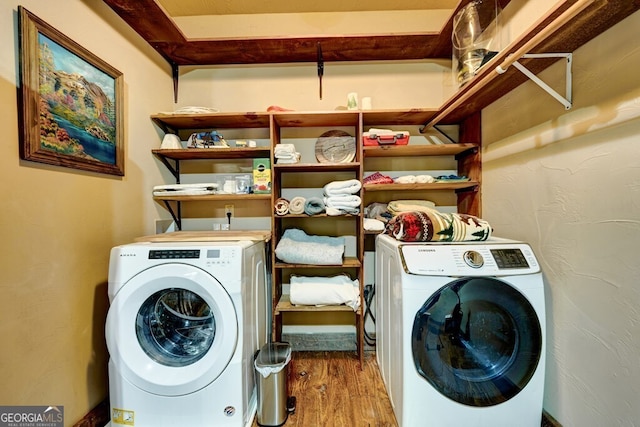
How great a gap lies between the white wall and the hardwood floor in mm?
789

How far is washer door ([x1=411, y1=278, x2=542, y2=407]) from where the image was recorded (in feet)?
3.47

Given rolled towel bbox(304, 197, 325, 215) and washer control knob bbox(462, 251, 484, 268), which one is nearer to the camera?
washer control knob bbox(462, 251, 484, 268)

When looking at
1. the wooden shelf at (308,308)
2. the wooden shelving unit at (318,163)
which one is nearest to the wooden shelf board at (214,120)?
the wooden shelving unit at (318,163)

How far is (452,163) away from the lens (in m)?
1.92

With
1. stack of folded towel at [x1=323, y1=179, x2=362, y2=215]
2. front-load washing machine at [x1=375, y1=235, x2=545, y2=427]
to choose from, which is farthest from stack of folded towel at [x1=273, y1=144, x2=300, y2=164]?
front-load washing machine at [x1=375, y1=235, x2=545, y2=427]

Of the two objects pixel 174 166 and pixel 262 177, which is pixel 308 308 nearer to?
pixel 262 177

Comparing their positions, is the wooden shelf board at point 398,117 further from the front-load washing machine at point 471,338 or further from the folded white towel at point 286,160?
the front-load washing machine at point 471,338

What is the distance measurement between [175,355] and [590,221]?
1.82m

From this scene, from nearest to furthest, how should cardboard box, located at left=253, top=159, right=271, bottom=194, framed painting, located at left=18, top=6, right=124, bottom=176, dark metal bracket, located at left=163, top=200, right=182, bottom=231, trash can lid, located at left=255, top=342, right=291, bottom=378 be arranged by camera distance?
framed painting, located at left=18, top=6, right=124, bottom=176
trash can lid, located at left=255, top=342, right=291, bottom=378
cardboard box, located at left=253, top=159, right=271, bottom=194
dark metal bracket, located at left=163, top=200, right=182, bottom=231

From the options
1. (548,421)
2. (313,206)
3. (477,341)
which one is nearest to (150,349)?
(313,206)

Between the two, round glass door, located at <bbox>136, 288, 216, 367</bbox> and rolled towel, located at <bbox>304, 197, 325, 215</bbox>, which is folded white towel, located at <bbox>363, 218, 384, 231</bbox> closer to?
rolled towel, located at <bbox>304, 197, 325, 215</bbox>

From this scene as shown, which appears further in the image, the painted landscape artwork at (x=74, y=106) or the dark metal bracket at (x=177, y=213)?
the dark metal bracket at (x=177, y=213)

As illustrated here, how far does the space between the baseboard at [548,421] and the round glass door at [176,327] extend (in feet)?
5.04

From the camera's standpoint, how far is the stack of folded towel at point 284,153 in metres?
1.66
